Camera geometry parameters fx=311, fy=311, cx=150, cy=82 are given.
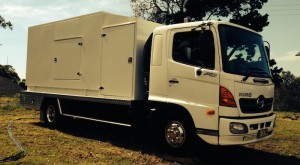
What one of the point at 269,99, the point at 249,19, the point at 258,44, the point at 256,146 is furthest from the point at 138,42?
the point at 249,19

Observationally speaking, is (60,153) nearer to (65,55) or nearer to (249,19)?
(65,55)

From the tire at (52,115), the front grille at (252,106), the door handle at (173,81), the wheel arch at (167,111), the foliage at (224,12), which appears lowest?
the tire at (52,115)

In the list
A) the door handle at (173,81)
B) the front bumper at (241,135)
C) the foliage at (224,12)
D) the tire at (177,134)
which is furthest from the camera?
the foliage at (224,12)

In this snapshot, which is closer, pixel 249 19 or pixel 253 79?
pixel 253 79

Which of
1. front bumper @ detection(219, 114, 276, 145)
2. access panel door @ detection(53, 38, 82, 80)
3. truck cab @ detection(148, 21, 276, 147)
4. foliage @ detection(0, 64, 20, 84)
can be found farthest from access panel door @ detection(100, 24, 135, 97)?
foliage @ detection(0, 64, 20, 84)

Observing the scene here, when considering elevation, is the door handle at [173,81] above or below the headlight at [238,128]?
above

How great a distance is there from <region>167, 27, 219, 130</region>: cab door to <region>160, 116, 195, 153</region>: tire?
286mm

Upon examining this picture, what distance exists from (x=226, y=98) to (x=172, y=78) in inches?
55.0

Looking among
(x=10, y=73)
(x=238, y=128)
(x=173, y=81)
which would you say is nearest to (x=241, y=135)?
(x=238, y=128)

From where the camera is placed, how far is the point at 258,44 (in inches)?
289

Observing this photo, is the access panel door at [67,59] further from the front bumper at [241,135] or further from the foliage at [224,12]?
the foliage at [224,12]

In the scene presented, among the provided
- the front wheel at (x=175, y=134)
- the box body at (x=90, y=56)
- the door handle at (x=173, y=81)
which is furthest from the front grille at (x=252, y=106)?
the box body at (x=90, y=56)

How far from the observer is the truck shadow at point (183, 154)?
6.90m

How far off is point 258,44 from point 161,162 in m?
3.55
